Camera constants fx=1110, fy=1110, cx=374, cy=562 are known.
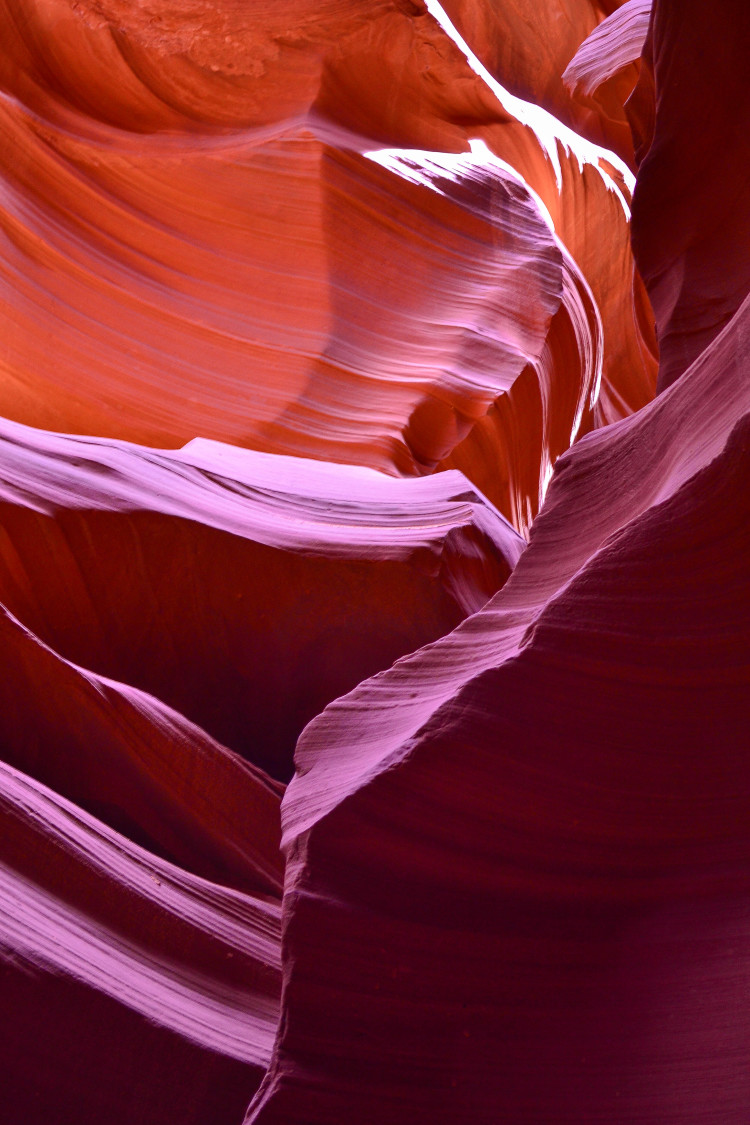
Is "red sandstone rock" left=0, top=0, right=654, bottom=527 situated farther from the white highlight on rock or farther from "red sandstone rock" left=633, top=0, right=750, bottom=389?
"red sandstone rock" left=633, top=0, right=750, bottom=389

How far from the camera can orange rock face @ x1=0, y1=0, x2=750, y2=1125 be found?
162 cm

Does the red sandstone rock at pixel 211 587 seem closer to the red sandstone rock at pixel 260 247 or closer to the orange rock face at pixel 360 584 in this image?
the orange rock face at pixel 360 584

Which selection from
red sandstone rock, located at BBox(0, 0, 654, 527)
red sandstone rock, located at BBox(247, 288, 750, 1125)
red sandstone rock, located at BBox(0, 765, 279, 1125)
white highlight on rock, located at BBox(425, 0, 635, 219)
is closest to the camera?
Result: red sandstone rock, located at BBox(247, 288, 750, 1125)

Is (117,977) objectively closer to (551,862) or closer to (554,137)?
(551,862)

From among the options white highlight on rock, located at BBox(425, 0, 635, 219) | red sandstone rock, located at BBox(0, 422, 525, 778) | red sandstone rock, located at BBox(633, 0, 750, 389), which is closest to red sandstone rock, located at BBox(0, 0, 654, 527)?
white highlight on rock, located at BBox(425, 0, 635, 219)

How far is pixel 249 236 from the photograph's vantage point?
5082 mm

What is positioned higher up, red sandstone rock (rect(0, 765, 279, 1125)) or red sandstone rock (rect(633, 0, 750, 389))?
red sandstone rock (rect(633, 0, 750, 389))

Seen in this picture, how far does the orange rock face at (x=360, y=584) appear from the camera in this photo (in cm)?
162

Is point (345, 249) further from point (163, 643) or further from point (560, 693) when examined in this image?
point (560, 693)

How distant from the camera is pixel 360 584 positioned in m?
3.52

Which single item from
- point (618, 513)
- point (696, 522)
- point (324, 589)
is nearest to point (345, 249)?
point (324, 589)

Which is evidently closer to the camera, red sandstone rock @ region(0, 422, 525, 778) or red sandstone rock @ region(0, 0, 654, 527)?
red sandstone rock @ region(0, 422, 525, 778)

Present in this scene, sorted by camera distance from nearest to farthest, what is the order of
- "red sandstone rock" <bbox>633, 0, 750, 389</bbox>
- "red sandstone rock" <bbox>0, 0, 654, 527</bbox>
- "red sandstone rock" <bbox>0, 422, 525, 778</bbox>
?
1. "red sandstone rock" <bbox>633, 0, 750, 389</bbox>
2. "red sandstone rock" <bbox>0, 422, 525, 778</bbox>
3. "red sandstone rock" <bbox>0, 0, 654, 527</bbox>

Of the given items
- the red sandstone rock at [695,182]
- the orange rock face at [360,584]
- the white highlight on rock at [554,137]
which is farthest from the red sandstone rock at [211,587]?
the white highlight on rock at [554,137]
